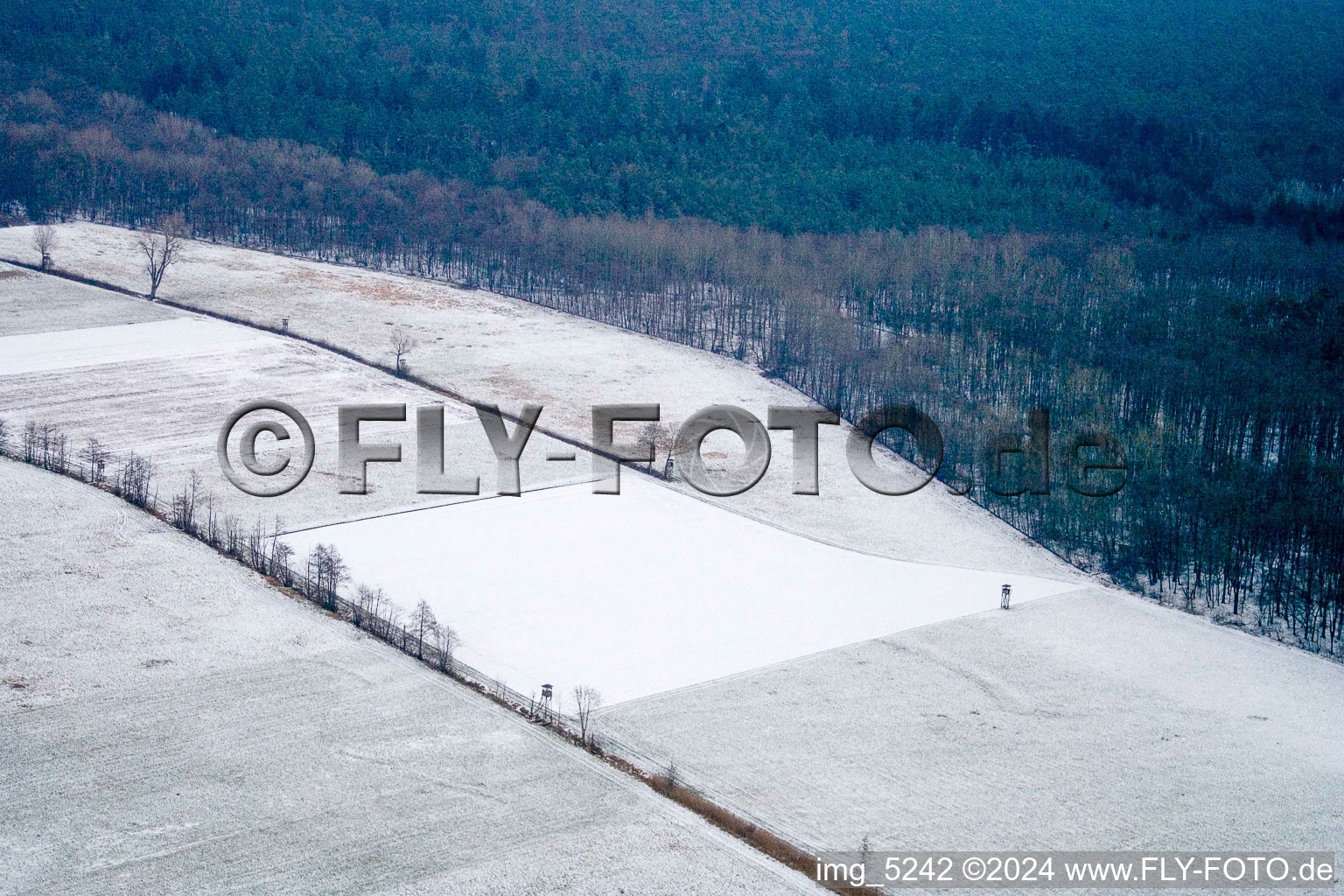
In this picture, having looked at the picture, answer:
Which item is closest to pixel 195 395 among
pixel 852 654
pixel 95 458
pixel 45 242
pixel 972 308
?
pixel 95 458

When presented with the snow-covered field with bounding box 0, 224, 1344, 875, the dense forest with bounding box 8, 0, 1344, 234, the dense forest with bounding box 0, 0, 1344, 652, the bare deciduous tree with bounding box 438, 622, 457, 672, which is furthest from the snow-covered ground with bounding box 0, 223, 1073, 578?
the dense forest with bounding box 8, 0, 1344, 234

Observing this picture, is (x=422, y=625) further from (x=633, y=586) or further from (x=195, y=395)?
(x=195, y=395)

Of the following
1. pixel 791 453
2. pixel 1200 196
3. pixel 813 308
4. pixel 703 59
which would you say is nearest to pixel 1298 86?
pixel 1200 196

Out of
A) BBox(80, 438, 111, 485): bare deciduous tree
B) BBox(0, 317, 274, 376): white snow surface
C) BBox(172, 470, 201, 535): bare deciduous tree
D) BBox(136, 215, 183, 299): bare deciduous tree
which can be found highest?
BBox(136, 215, 183, 299): bare deciduous tree

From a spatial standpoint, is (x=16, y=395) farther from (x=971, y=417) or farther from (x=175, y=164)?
(x=175, y=164)

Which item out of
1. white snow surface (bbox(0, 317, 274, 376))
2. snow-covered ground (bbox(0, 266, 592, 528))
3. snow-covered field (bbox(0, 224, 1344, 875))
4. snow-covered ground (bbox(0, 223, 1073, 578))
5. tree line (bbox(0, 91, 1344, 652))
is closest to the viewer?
snow-covered field (bbox(0, 224, 1344, 875))

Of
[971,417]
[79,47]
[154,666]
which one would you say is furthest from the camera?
[79,47]

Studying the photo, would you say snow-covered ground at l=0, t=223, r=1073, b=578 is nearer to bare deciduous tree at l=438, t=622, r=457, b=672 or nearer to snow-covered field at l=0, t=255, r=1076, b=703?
snow-covered field at l=0, t=255, r=1076, b=703

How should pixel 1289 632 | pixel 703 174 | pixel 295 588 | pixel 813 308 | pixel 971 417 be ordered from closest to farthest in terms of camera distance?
pixel 295 588 → pixel 1289 632 → pixel 971 417 → pixel 813 308 → pixel 703 174
